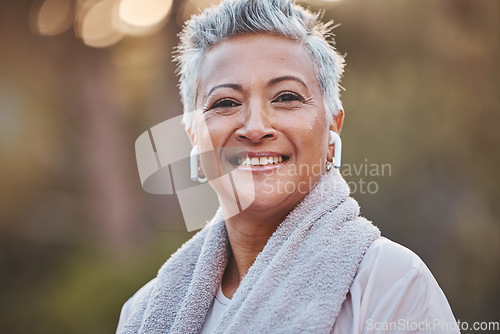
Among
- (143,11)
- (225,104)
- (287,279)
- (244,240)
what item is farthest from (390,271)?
(143,11)

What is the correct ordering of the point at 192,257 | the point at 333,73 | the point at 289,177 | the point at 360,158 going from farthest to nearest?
the point at 360,158, the point at 192,257, the point at 333,73, the point at 289,177

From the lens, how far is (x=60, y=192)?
14.9 ft

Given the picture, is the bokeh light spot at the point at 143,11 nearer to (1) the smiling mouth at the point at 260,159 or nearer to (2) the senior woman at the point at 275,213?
(2) the senior woman at the point at 275,213

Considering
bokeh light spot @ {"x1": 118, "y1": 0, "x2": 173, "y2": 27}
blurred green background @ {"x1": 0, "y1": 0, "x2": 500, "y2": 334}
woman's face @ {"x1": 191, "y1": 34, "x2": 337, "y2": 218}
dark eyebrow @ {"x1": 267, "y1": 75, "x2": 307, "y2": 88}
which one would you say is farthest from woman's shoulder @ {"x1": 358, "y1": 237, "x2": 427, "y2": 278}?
bokeh light spot @ {"x1": 118, "y1": 0, "x2": 173, "y2": 27}

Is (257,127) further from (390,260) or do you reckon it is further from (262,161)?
(390,260)

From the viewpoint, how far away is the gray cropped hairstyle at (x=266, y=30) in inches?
60.6

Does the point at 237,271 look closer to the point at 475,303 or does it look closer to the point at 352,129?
the point at 352,129

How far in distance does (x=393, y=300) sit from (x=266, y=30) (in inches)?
34.2

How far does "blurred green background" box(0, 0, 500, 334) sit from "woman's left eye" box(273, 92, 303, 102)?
2.85 meters

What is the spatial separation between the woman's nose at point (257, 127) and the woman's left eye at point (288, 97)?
0.06 metres

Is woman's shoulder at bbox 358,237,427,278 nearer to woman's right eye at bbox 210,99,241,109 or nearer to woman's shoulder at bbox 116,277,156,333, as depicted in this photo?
woman's right eye at bbox 210,99,241,109

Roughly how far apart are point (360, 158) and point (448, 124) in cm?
77

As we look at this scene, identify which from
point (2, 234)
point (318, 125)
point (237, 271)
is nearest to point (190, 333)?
point (237, 271)

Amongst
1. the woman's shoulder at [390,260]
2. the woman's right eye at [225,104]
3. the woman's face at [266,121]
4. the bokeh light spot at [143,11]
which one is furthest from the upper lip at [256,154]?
the bokeh light spot at [143,11]
